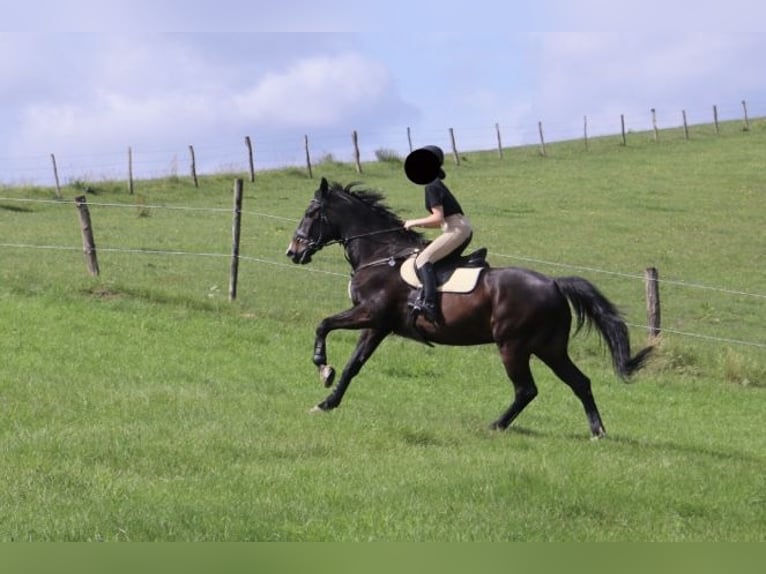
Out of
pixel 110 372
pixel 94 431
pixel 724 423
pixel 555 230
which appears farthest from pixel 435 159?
pixel 555 230

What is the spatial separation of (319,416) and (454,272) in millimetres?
2007

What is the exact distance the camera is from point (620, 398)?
50.9ft

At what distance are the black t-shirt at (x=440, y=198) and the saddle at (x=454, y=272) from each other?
0.51 metres

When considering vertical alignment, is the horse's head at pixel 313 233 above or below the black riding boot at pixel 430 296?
above

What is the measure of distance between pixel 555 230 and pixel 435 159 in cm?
2268

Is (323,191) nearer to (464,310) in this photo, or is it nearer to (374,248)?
(374,248)

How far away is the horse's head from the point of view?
11.9 meters

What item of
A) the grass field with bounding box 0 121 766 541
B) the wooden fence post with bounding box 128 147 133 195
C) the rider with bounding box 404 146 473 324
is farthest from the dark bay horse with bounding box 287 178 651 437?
the wooden fence post with bounding box 128 147 133 195

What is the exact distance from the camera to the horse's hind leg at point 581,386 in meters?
11.2

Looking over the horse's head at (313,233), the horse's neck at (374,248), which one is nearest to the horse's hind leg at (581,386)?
the horse's neck at (374,248)

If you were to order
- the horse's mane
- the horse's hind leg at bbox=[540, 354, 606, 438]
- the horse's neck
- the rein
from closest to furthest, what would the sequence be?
the horse's hind leg at bbox=[540, 354, 606, 438] → the horse's neck → the rein → the horse's mane

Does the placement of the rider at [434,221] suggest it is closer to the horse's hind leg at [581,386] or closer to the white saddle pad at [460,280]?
the white saddle pad at [460,280]

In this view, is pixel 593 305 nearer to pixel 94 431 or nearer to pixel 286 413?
pixel 286 413

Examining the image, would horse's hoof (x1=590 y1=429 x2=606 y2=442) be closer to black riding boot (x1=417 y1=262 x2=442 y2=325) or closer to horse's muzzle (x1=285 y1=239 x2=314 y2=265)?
black riding boot (x1=417 y1=262 x2=442 y2=325)
